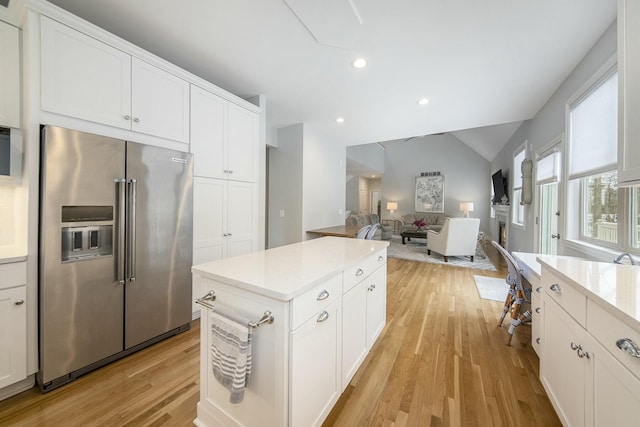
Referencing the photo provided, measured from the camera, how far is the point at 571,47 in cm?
203

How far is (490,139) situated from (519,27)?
5306 mm

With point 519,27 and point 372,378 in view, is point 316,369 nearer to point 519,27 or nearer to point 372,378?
point 372,378

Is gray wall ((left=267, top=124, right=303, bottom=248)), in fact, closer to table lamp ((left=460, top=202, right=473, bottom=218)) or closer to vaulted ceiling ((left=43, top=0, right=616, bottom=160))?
vaulted ceiling ((left=43, top=0, right=616, bottom=160))

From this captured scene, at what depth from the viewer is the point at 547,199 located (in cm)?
335

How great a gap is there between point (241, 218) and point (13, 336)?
5.86 ft

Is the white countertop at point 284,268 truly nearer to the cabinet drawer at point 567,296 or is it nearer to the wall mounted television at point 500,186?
the cabinet drawer at point 567,296

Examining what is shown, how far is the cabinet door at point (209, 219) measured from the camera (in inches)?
92.4

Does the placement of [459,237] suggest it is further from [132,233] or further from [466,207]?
[132,233]

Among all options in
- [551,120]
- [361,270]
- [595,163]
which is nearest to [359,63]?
[361,270]

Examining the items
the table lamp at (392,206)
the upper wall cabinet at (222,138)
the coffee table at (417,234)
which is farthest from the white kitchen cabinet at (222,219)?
the table lamp at (392,206)

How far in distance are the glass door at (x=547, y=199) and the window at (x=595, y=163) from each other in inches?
21.8

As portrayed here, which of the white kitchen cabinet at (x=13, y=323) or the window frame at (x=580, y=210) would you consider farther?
the window frame at (x=580, y=210)

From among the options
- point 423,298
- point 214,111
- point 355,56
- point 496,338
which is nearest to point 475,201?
point 423,298

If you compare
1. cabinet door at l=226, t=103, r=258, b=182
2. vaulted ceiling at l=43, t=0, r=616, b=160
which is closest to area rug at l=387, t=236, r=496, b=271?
vaulted ceiling at l=43, t=0, r=616, b=160
